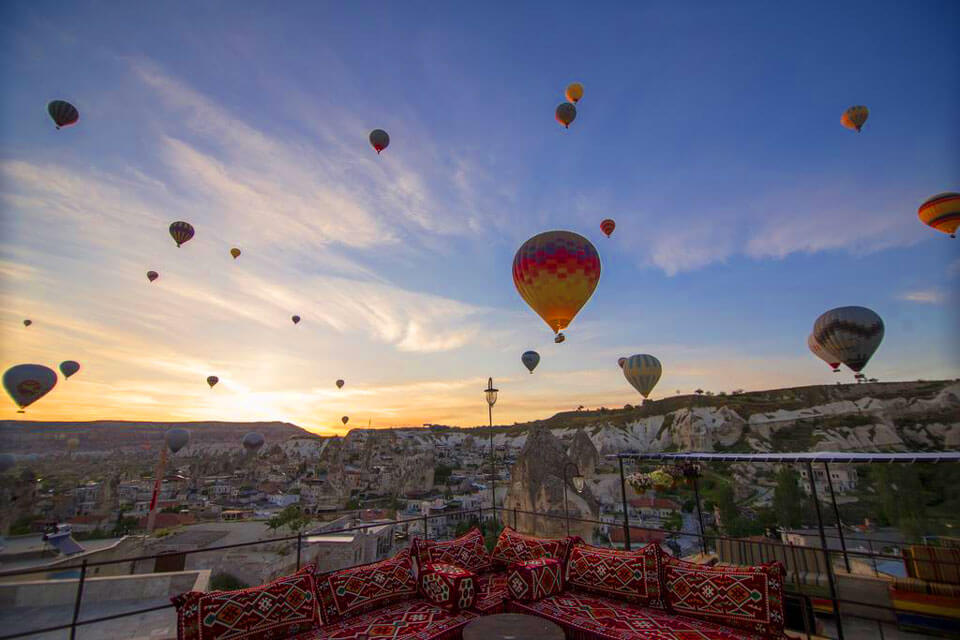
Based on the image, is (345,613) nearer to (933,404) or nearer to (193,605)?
(193,605)

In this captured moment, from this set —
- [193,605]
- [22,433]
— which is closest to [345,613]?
[193,605]

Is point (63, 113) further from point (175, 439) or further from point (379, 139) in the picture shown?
point (175, 439)

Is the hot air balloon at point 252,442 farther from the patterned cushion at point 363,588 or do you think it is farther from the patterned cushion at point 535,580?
the patterned cushion at point 535,580

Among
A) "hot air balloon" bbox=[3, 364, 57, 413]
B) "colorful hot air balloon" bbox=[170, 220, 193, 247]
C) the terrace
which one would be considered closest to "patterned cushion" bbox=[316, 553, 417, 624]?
the terrace

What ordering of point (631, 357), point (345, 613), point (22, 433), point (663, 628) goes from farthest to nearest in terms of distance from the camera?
point (22, 433) < point (631, 357) < point (345, 613) < point (663, 628)

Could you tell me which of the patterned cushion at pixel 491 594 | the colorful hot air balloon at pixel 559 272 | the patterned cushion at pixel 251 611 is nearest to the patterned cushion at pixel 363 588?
the patterned cushion at pixel 251 611

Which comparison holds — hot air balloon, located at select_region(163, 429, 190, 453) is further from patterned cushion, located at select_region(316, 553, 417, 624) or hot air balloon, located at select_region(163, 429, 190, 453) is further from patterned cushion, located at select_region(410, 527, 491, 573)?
patterned cushion, located at select_region(316, 553, 417, 624)
